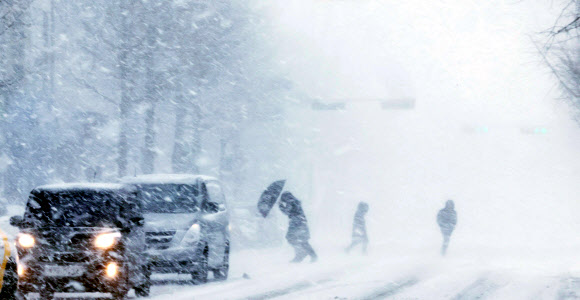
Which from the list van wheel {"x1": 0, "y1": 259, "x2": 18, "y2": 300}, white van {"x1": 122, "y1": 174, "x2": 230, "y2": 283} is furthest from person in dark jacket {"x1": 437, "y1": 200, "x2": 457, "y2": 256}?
van wheel {"x1": 0, "y1": 259, "x2": 18, "y2": 300}

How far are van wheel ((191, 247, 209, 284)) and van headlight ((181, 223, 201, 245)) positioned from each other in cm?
36

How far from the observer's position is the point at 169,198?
14.4 m

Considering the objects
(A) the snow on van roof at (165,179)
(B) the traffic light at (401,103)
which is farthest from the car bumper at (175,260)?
(B) the traffic light at (401,103)

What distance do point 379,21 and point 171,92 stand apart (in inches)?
2991

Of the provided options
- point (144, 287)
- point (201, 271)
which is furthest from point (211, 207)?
point (144, 287)

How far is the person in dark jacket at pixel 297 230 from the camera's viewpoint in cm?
1941

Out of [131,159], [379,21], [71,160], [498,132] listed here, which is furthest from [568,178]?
[71,160]

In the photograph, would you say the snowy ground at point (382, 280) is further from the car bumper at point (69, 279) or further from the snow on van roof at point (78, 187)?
the snow on van roof at point (78, 187)

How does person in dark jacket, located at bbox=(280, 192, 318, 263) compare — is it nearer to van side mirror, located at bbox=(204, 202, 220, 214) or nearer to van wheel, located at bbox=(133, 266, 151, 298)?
van side mirror, located at bbox=(204, 202, 220, 214)

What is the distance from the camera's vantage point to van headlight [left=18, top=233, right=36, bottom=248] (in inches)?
430

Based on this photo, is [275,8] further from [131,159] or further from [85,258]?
[85,258]

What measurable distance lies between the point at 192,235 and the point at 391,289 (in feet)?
10.1

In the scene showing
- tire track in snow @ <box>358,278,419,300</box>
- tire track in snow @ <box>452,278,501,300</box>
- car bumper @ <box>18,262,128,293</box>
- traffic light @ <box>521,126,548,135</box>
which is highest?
traffic light @ <box>521,126,548,135</box>

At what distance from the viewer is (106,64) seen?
29.1m
